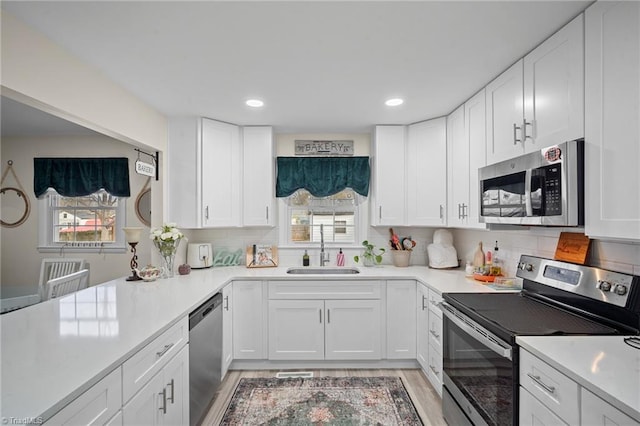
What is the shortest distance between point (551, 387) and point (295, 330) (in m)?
2.10

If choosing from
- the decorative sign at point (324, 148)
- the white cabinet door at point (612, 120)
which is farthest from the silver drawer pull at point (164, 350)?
the decorative sign at point (324, 148)

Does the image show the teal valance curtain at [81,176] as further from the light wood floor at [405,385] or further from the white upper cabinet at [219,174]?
the light wood floor at [405,385]

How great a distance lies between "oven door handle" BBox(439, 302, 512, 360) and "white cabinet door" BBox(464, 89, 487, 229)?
0.71 meters

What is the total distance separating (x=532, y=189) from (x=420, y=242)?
1.97 metres

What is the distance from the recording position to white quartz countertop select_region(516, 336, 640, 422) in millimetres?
956

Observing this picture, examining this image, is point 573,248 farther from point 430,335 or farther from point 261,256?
point 261,256

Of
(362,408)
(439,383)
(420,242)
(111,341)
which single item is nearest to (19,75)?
(111,341)

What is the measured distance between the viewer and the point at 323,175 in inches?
141

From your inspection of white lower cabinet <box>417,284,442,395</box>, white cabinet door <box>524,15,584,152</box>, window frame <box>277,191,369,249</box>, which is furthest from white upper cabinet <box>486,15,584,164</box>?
window frame <box>277,191,369,249</box>

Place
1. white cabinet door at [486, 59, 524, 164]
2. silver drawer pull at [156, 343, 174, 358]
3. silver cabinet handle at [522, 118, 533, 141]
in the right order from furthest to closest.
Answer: white cabinet door at [486, 59, 524, 164], silver cabinet handle at [522, 118, 533, 141], silver drawer pull at [156, 343, 174, 358]

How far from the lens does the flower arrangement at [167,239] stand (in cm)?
275

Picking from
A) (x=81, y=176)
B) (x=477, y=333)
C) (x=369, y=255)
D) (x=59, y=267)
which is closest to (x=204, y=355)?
(x=477, y=333)

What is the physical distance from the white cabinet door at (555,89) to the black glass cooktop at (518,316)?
0.88m

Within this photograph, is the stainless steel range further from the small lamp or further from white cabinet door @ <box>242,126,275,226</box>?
the small lamp
